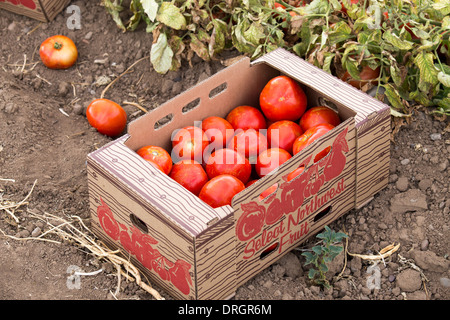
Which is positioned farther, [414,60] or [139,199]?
[414,60]

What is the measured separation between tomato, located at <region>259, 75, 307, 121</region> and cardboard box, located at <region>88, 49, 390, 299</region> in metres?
0.05

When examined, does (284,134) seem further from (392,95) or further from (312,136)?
(392,95)

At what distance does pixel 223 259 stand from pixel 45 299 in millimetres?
667

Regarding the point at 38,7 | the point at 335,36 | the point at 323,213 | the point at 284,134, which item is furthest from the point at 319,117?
the point at 38,7

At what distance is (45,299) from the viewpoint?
2660 mm

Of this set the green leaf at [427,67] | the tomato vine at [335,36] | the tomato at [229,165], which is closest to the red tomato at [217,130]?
the tomato at [229,165]

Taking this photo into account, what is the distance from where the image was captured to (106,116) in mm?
3488

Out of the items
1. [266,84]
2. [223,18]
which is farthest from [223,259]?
[223,18]

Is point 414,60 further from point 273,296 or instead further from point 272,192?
point 273,296

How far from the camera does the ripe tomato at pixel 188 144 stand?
117 inches

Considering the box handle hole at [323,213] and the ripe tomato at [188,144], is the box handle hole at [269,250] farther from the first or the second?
the ripe tomato at [188,144]

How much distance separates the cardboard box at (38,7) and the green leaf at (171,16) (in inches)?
36.0

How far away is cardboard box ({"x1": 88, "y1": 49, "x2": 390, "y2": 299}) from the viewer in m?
2.51

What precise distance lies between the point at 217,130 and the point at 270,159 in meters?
0.29
